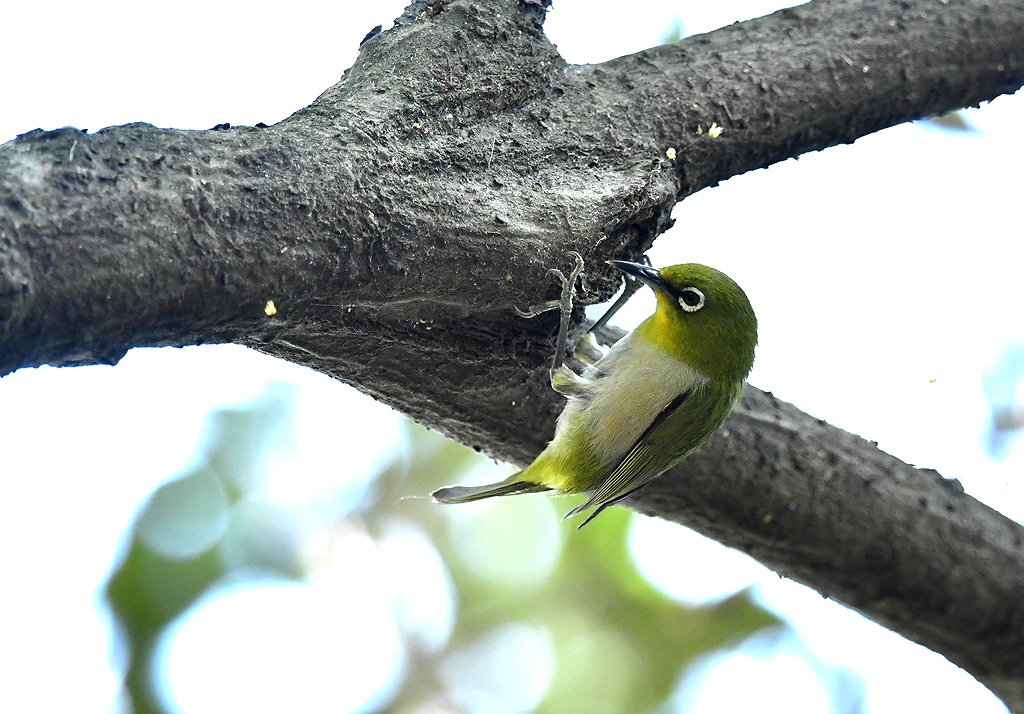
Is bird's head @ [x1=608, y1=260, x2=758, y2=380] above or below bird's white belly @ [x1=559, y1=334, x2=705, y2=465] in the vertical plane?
above

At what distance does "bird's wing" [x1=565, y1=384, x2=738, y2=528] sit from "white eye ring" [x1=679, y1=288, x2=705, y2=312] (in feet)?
1.01

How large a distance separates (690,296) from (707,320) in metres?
0.12

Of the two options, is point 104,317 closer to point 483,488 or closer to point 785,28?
point 483,488

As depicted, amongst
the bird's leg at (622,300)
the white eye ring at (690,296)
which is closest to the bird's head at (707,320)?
the white eye ring at (690,296)

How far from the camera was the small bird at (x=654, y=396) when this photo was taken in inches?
148

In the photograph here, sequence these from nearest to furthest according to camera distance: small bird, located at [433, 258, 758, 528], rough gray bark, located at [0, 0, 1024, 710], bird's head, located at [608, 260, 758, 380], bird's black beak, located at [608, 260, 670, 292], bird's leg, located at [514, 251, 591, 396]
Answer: rough gray bark, located at [0, 0, 1024, 710]
bird's leg, located at [514, 251, 591, 396]
bird's black beak, located at [608, 260, 670, 292]
small bird, located at [433, 258, 758, 528]
bird's head, located at [608, 260, 758, 380]

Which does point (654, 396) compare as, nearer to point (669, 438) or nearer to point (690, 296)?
point (669, 438)

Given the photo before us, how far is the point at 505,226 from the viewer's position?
2.85m

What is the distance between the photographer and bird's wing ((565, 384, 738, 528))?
3703 millimetres

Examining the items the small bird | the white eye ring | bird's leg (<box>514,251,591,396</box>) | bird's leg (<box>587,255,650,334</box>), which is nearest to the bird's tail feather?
the small bird

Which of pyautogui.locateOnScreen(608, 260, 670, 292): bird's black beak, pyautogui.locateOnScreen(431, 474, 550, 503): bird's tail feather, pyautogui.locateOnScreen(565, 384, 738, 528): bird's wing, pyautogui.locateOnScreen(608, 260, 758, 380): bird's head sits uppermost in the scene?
pyautogui.locateOnScreen(608, 260, 670, 292): bird's black beak

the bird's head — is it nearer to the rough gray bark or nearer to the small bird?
the small bird

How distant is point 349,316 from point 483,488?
1.27 metres

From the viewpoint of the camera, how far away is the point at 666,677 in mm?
5980
